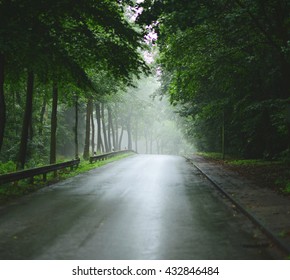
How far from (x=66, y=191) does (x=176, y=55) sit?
775 cm

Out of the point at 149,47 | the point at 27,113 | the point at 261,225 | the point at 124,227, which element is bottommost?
the point at 124,227

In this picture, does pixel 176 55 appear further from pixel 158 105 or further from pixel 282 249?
pixel 158 105

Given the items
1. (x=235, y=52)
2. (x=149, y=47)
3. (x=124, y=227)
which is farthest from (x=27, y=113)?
(x=124, y=227)

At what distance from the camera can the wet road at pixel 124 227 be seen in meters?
5.97

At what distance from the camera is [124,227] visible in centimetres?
766

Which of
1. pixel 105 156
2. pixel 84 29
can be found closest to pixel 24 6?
pixel 84 29

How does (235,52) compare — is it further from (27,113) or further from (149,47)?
(27,113)

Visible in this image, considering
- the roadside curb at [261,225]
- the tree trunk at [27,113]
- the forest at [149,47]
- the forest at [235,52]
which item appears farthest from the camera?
the tree trunk at [27,113]

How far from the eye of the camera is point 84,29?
13328 millimetres

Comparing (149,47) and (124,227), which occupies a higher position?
(149,47)

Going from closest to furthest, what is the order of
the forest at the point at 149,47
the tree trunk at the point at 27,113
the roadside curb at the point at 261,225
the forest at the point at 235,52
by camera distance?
the roadside curb at the point at 261,225, the forest at the point at 235,52, the forest at the point at 149,47, the tree trunk at the point at 27,113

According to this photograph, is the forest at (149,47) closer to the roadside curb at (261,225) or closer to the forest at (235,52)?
the forest at (235,52)

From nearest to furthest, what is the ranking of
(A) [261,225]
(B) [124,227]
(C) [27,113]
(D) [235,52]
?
(A) [261,225], (B) [124,227], (D) [235,52], (C) [27,113]

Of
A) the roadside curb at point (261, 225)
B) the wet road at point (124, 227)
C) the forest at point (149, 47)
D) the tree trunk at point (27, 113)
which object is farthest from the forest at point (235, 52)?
the tree trunk at point (27, 113)
